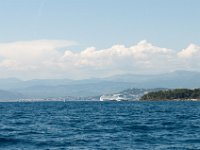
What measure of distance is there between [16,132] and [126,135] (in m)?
15.7

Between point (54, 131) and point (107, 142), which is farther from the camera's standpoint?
point (54, 131)

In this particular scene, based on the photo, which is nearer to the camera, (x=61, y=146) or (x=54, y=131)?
(x=61, y=146)

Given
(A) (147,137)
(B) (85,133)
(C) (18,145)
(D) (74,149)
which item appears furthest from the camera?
(B) (85,133)

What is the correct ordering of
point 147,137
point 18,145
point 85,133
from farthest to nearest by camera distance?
1. point 85,133
2. point 147,137
3. point 18,145

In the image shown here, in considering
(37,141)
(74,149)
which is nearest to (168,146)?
(74,149)

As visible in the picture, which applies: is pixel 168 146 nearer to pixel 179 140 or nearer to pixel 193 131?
pixel 179 140

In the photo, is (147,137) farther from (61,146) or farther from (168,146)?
(61,146)

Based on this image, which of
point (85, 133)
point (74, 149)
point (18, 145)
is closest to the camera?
point (74, 149)

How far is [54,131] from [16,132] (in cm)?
506

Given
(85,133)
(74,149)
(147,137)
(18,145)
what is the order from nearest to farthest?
(74,149), (18,145), (147,137), (85,133)

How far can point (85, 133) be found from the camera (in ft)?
230

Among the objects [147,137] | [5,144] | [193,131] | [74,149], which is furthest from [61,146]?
[193,131]

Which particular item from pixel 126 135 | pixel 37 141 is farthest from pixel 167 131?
pixel 37 141

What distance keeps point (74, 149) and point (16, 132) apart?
69.1 feet
